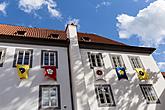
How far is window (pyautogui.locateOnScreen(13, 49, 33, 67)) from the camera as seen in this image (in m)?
13.4

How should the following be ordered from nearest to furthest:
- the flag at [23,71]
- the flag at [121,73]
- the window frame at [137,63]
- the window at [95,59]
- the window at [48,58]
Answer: the flag at [23,71] < the window at [48,58] < the flag at [121,73] < the window at [95,59] < the window frame at [137,63]

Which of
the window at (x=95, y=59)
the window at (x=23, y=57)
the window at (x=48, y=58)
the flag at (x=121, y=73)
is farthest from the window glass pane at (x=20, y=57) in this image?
the flag at (x=121, y=73)

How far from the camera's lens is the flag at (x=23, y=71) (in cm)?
1239

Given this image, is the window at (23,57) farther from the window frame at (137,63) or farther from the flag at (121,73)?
the window frame at (137,63)

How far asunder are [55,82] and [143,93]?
801 cm

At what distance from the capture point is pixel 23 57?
13.8 metres

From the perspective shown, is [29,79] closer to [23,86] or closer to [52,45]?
[23,86]

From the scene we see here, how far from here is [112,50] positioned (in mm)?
17000

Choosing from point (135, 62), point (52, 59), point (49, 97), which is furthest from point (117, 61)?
point (49, 97)

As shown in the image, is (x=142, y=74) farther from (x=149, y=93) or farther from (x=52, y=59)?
(x=52, y=59)

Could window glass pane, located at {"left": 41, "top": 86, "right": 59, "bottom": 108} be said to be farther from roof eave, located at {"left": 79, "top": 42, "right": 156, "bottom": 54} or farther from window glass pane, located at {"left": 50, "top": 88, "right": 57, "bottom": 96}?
roof eave, located at {"left": 79, "top": 42, "right": 156, "bottom": 54}

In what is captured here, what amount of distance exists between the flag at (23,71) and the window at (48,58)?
1.40 m

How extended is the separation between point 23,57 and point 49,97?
422cm

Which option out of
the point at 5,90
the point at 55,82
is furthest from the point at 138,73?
the point at 5,90
